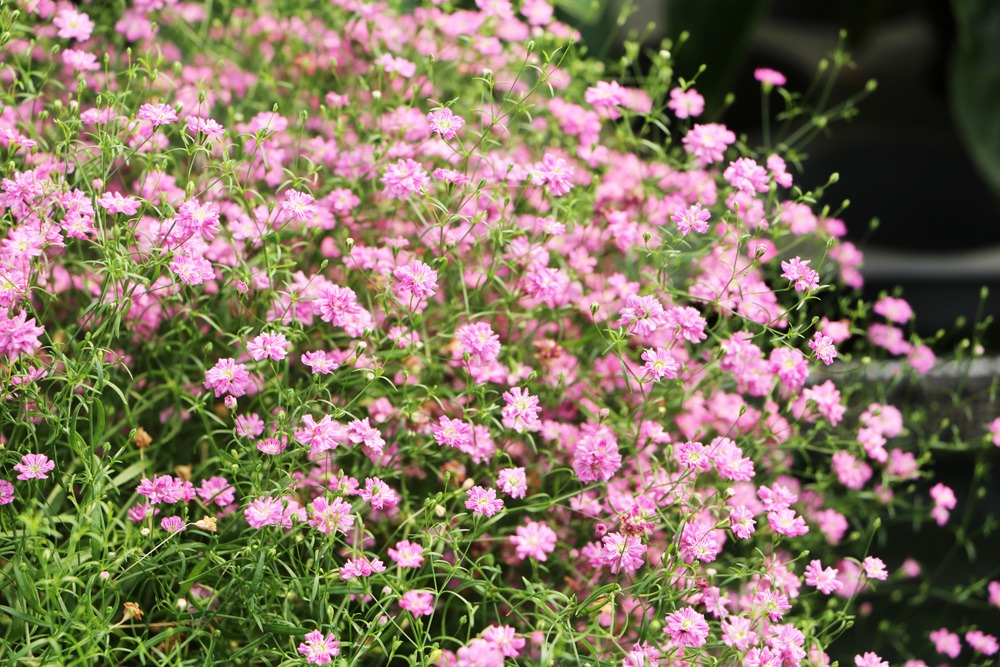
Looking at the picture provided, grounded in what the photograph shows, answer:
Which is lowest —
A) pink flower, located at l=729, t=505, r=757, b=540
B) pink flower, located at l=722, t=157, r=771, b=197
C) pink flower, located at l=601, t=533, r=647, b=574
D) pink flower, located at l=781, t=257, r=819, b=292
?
pink flower, located at l=601, t=533, r=647, b=574

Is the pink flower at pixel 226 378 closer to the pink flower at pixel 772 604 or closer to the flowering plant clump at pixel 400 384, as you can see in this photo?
the flowering plant clump at pixel 400 384

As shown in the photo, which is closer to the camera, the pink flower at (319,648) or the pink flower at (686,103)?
the pink flower at (319,648)

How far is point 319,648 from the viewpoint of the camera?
0.41 m

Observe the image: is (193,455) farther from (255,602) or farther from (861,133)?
(861,133)

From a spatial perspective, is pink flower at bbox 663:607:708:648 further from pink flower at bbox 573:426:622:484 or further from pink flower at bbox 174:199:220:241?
pink flower at bbox 174:199:220:241

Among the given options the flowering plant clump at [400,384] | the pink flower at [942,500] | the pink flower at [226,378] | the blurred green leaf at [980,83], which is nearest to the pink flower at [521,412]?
the flowering plant clump at [400,384]

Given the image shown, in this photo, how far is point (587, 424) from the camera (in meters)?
0.50

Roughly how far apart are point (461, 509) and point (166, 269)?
0.58ft

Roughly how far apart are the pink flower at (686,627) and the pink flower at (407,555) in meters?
0.10

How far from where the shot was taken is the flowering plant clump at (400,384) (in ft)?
1.42

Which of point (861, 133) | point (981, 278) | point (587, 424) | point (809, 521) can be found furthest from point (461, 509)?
point (861, 133)

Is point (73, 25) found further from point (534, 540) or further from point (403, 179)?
point (534, 540)

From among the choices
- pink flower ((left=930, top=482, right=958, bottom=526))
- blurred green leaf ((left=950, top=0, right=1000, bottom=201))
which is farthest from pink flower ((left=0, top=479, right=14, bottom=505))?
blurred green leaf ((left=950, top=0, right=1000, bottom=201))

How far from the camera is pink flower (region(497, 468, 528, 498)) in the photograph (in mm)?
450
